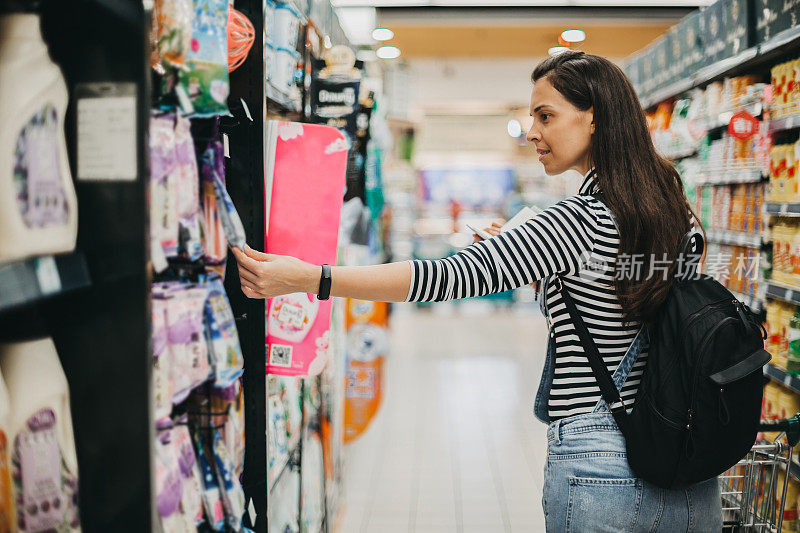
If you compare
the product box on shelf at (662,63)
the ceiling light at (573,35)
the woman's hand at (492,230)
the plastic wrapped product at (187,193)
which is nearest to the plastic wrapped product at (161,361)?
the plastic wrapped product at (187,193)

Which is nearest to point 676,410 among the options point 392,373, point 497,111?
point 392,373

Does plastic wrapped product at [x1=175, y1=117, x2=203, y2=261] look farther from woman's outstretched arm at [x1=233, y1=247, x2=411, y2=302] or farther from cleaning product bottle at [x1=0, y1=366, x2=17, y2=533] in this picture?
cleaning product bottle at [x1=0, y1=366, x2=17, y2=533]

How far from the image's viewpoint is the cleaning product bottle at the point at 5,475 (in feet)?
3.13

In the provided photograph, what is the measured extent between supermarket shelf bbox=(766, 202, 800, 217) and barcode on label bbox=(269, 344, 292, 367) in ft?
7.08

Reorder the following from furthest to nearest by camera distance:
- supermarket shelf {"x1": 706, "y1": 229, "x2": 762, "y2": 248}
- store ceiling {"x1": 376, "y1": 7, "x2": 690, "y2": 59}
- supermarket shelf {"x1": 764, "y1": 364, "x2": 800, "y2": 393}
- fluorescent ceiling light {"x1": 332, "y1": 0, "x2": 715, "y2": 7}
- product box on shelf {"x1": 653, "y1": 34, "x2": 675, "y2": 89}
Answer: store ceiling {"x1": 376, "y1": 7, "x2": 690, "y2": 59} < fluorescent ceiling light {"x1": 332, "y1": 0, "x2": 715, "y2": 7} < product box on shelf {"x1": 653, "y1": 34, "x2": 675, "y2": 89} < supermarket shelf {"x1": 706, "y1": 229, "x2": 762, "y2": 248} < supermarket shelf {"x1": 764, "y1": 364, "x2": 800, "y2": 393}

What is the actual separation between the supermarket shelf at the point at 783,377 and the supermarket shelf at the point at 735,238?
2.04 ft

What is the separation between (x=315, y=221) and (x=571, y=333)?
68 centimetres

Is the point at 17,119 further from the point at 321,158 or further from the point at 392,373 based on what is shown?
the point at 392,373

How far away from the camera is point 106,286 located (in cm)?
96

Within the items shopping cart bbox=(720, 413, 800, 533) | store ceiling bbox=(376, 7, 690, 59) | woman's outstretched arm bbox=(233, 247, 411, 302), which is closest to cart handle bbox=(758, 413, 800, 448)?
shopping cart bbox=(720, 413, 800, 533)

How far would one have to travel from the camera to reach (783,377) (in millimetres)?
2818

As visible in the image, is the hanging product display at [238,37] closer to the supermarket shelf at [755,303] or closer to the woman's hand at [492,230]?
the woman's hand at [492,230]

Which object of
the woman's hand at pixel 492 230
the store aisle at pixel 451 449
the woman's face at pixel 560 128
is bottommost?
the store aisle at pixel 451 449

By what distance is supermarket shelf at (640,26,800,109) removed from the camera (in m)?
2.85
